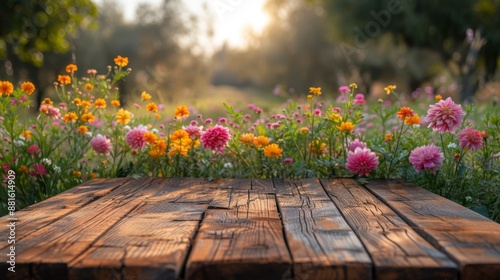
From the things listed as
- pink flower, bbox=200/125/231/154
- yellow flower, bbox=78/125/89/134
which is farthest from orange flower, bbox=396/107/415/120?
yellow flower, bbox=78/125/89/134

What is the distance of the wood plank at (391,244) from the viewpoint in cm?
148

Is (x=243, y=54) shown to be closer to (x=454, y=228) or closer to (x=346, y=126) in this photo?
(x=346, y=126)

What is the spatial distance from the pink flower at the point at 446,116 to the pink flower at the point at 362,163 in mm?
378

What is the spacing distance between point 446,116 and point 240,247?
1.82m

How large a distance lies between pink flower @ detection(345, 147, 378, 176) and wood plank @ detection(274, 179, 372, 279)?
645mm

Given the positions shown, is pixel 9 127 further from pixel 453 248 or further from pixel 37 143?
pixel 453 248

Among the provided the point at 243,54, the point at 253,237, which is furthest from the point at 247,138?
the point at 243,54

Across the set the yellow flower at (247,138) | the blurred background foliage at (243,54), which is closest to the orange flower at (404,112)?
the yellow flower at (247,138)

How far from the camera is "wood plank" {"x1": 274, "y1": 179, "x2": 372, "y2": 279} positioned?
1.48 m

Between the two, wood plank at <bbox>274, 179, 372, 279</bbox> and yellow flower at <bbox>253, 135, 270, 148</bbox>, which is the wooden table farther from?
yellow flower at <bbox>253, 135, 270, 148</bbox>

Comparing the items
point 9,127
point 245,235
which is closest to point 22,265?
point 245,235

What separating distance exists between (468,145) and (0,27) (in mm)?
11118

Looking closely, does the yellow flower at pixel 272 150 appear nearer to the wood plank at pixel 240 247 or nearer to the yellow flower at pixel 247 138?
the yellow flower at pixel 247 138

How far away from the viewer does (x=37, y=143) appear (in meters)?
3.78
